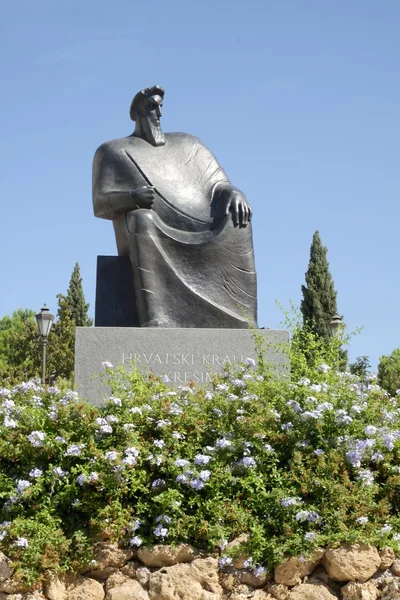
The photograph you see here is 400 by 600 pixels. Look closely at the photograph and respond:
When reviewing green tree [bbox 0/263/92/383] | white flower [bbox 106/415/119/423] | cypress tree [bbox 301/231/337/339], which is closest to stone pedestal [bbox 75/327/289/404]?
white flower [bbox 106/415/119/423]

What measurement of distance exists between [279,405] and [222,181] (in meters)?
3.92

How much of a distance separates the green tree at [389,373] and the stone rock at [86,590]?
22134 millimetres

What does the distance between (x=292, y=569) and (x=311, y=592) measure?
14 cm

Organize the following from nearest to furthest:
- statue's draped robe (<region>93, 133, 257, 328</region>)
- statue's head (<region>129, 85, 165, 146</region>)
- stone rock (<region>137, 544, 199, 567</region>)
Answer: stone rock (<region>137, 544, 199, 567</region>)
statue's draped robe (<region>93, 133, 257, 328</region>)
statue's head (<region>129, 85, 165, 146</region>)

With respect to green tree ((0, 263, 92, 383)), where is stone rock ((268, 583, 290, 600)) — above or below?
below

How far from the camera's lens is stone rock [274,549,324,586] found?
4.40 meters

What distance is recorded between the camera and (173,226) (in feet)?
26.6

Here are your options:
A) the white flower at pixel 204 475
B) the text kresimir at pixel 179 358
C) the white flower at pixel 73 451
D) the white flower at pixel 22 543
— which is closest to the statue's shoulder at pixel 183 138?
the text kresimir at pixel 179 358

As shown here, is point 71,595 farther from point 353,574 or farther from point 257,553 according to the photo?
point 353,574

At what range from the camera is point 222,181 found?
8.65 m

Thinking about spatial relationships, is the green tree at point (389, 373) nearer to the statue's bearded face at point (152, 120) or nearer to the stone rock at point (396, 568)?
the statue's bearded face at point (152, 120)

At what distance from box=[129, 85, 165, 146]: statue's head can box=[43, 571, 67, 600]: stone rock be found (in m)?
5.04

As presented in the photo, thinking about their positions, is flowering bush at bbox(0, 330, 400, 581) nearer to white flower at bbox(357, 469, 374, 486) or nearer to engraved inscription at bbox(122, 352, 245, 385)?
white flower at bbox(357, 469, 374, 486)

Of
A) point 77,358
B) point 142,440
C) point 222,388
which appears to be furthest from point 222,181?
point 142,440
